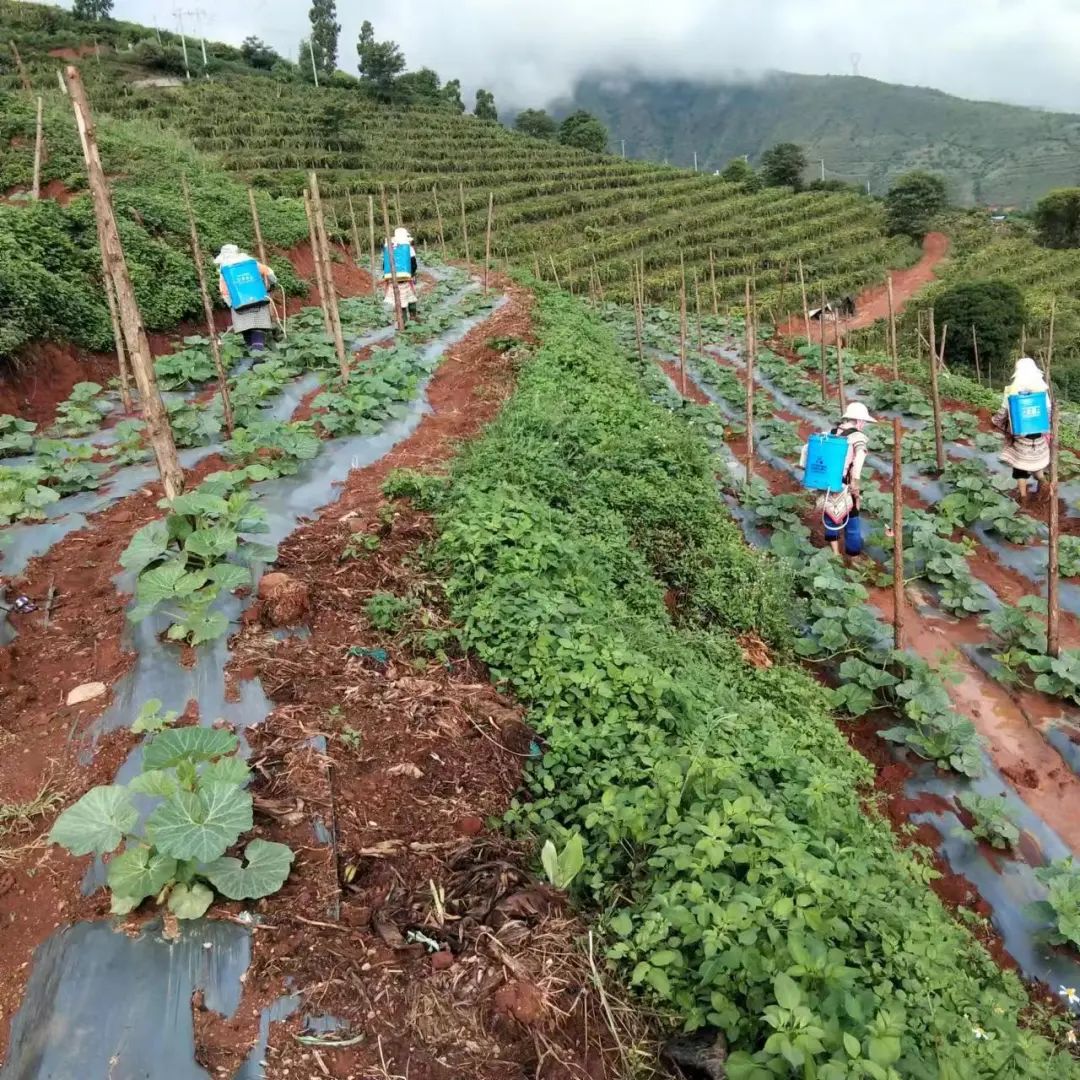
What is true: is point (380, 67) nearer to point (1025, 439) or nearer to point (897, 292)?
point (897, 292)

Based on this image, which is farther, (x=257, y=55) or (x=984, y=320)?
(x=257, y=55)

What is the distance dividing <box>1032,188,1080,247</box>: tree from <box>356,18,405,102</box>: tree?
130 ft

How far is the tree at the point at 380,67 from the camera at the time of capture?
1843 inches

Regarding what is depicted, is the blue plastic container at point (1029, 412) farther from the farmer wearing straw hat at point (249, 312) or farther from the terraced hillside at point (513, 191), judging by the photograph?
the terraced hillside at point (513, 191)

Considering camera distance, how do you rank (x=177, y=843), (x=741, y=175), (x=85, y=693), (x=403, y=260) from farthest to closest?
1. (x=741, y=175)
2. (x=403, y=260)
3. (x=85, y=693)
4. (x=177, y=843)

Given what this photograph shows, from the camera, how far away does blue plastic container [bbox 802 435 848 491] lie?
7160 millimetres

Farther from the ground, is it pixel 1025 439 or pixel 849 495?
pixel 1025 439

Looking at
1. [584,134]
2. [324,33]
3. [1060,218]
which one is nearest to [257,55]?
[324,33]

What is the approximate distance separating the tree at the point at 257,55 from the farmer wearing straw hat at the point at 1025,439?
198 ft

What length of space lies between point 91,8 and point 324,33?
55.1 ft

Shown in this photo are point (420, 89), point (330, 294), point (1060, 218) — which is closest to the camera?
point (330, 294)

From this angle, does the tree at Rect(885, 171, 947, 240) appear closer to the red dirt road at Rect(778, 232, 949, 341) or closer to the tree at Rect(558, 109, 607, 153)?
the red dirt road at Rect(778, 232, 949, 341)

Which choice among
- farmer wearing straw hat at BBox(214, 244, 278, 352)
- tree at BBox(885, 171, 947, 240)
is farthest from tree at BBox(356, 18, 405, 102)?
farmer wearing straw hat at BBox(214, 244, 278, 352)

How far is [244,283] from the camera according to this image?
9.91 metres
